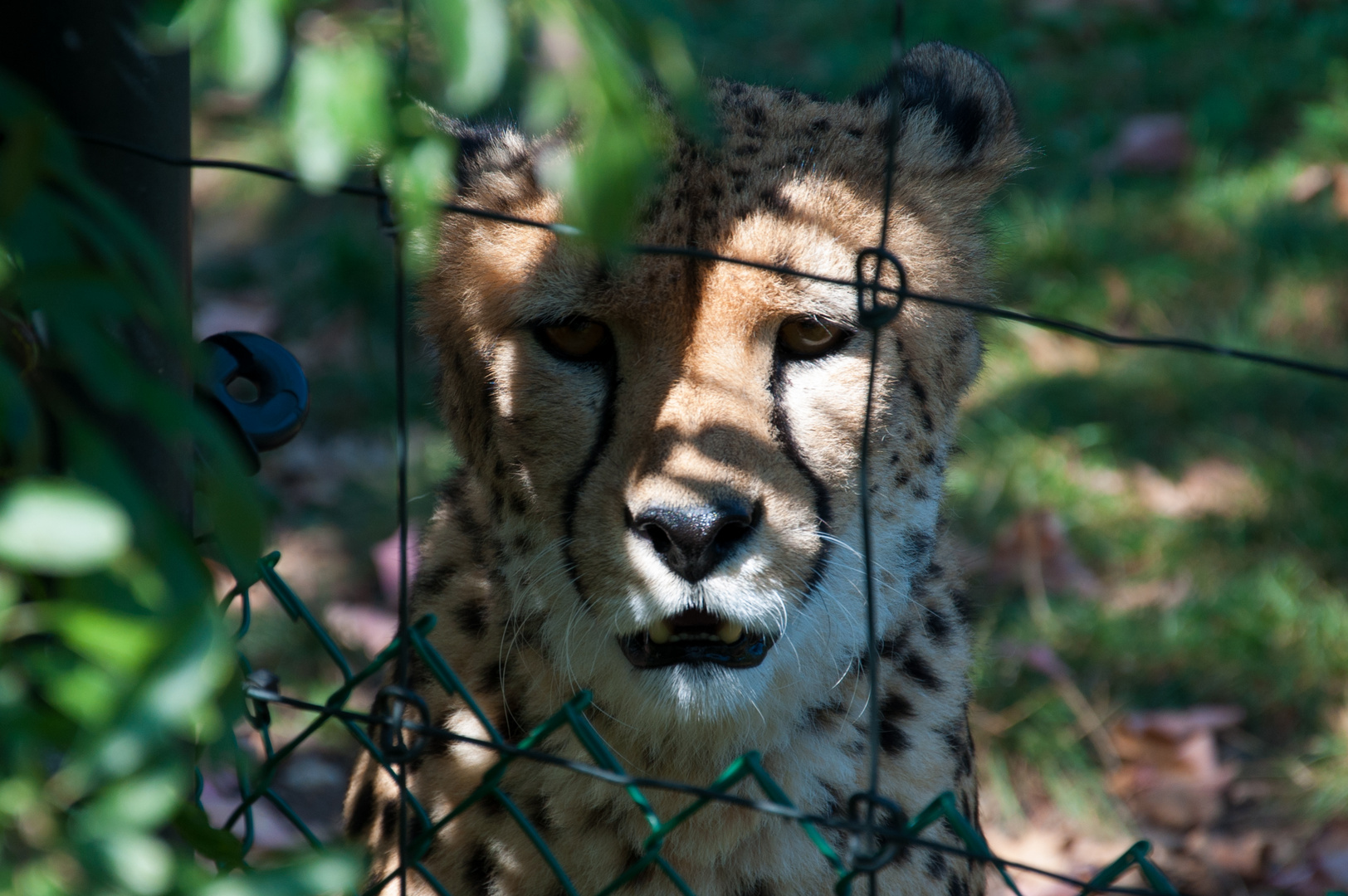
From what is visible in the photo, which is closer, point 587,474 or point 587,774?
point 587,774

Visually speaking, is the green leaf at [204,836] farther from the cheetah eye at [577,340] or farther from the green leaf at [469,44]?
the cheetah eye at [577,340]

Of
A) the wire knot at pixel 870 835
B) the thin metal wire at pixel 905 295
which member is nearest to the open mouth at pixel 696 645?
the wire knot at pixel 870 835

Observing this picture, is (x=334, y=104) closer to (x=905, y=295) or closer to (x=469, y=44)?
(x=469, y=44)

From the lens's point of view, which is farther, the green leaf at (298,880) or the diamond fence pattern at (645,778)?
the diamond fence pattern at (645,778)

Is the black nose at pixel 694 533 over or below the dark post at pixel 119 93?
below

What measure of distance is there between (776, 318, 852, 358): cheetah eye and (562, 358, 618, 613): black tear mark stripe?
209 millimetres

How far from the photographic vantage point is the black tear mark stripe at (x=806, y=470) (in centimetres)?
151

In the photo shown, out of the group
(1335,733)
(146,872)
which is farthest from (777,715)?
(1335,733)

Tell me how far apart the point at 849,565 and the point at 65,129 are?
39.1 inches

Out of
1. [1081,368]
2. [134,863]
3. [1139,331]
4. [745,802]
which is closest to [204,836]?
[134,863]

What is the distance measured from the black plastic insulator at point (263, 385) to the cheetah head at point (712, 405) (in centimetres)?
26

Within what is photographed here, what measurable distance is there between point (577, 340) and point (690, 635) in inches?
15.1

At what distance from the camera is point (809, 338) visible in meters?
1.54

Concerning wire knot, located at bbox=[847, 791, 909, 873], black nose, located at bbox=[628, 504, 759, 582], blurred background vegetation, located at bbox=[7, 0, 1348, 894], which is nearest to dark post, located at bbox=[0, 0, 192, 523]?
blurred background vegetation, located at bbox=[7, 0, 1348, 894]
